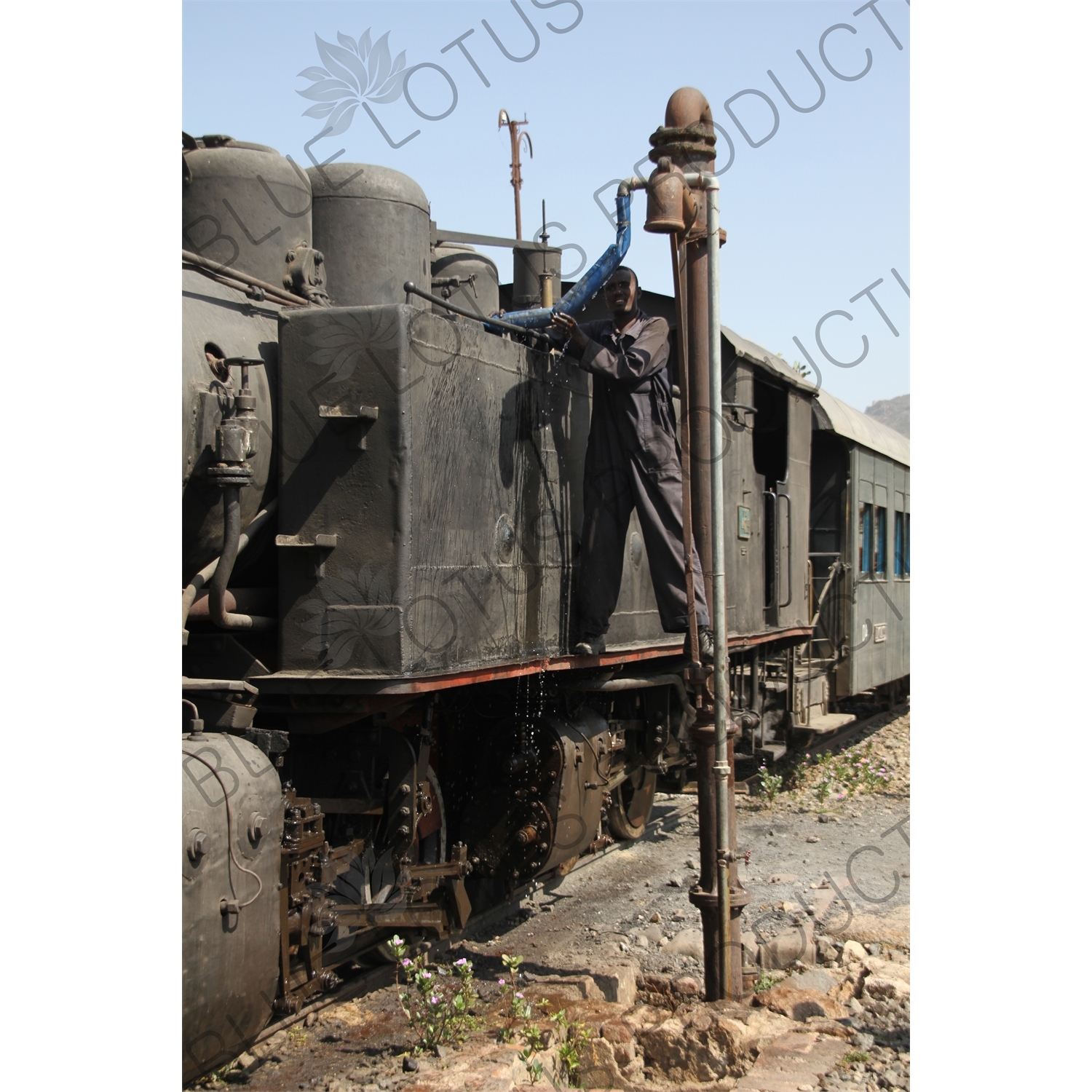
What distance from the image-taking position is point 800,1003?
16.3 feet

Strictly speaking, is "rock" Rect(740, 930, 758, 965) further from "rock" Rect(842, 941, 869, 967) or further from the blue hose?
the blue hose

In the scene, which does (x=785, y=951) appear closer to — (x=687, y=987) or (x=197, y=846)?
(x=687, y=987)

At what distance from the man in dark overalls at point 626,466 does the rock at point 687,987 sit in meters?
1.51

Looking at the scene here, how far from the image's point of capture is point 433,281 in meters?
6.06

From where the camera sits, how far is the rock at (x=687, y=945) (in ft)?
19.5

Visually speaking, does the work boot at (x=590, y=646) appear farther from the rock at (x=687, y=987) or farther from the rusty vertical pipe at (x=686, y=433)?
the rock at (x=687, y=987)

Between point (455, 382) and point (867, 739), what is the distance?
9.78 m

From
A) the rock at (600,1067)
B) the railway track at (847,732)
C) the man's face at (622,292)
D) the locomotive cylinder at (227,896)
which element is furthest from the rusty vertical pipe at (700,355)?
the railway track at (847,732)

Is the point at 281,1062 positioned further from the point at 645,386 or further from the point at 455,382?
the point at 645,386

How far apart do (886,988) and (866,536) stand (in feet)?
25.5

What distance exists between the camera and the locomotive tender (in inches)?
156

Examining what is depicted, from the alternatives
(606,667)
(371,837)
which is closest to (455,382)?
(371,837)

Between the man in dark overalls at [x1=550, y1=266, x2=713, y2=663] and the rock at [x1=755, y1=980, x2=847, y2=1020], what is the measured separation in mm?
1557

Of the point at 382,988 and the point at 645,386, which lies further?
the point at 645,386
